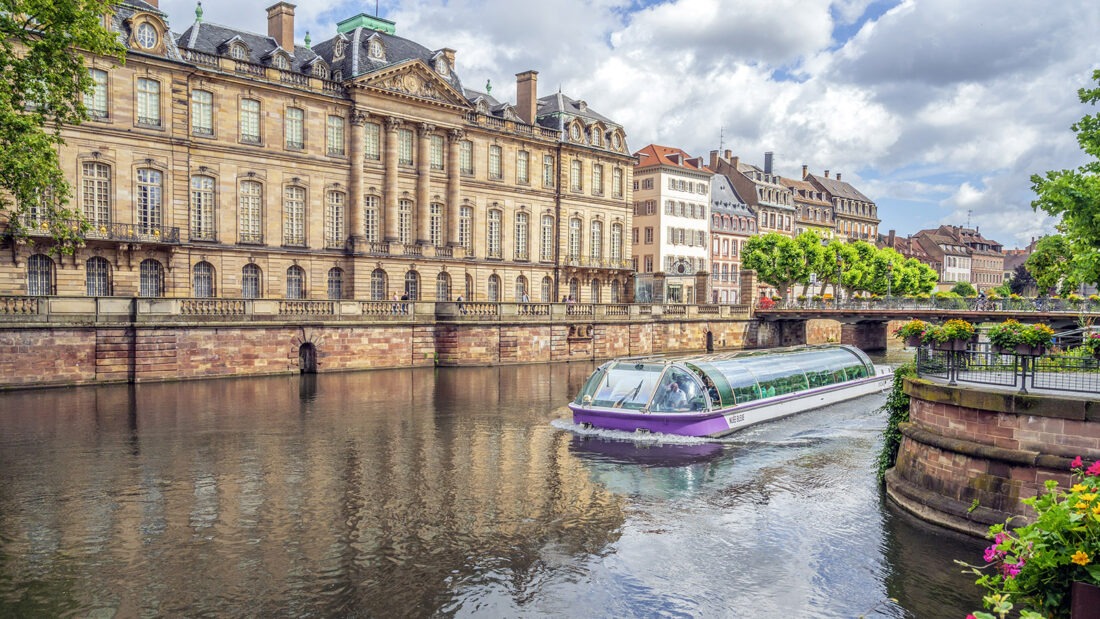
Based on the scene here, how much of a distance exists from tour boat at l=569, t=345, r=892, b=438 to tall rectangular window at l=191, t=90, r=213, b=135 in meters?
30.6

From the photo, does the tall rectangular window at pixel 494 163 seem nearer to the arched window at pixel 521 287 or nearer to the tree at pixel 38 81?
the arched window at pixel 521 287

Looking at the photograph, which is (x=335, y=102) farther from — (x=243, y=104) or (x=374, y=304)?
(x=374, y=304)

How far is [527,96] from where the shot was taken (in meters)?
65.8

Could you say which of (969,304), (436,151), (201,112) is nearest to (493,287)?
(436,151)

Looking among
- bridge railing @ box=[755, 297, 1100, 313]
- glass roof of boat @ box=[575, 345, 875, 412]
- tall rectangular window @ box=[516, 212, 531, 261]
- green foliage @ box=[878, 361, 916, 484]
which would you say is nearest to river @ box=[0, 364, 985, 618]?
green foliage @ box=[878, 361, 916, 484]

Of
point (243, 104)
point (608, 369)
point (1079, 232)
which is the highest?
point (243, 104)

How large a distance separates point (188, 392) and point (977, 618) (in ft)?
111

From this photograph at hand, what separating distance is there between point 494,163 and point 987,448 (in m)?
49.7

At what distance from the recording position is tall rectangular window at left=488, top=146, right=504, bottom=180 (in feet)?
200

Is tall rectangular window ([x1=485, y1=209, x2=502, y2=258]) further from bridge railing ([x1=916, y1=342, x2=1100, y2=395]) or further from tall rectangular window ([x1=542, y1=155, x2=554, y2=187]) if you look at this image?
bridge railing ([x1=916, y1=342, x2=1100, y2=395])

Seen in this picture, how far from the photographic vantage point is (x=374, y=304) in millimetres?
45656

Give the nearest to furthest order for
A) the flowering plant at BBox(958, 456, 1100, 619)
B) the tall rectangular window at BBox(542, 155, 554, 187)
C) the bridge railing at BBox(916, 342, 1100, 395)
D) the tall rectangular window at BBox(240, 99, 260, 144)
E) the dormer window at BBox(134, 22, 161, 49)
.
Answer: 1. the flowering plant at BBox(958, 456, 1100, 619)
2. the bridge railing at BBox(916, 342, 1100, 395)
3. the dormer window at BBox(134, 22, 161, 49)
4. the tall rectangular window at BBox(240, 99, 260, 144)
5. the tall rectangular window at BBox(542, 155, 554, 187)

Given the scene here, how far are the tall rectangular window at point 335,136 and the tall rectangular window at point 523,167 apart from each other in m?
14.4

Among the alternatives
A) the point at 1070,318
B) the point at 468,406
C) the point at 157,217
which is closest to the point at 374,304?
the point at 157,217
